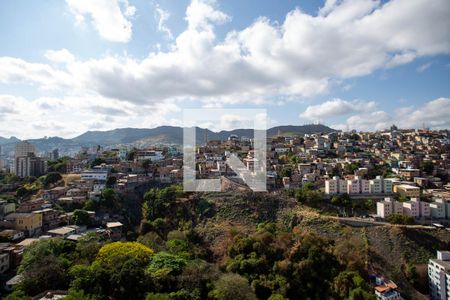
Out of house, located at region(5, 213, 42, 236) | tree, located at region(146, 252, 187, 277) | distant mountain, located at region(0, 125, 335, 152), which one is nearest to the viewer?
tree, located at region(146, 252, 187, 277)

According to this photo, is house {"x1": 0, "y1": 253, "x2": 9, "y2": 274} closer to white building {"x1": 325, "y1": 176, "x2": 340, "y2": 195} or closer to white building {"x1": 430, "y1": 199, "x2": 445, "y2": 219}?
white building {"x1": 325, "y1": 176, "x2": 340, "y2": 195}

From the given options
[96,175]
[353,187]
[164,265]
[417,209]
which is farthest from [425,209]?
[96,175]

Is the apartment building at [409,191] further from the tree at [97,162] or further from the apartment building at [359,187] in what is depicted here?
the tree at [97,162]

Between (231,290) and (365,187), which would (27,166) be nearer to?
(231,290)

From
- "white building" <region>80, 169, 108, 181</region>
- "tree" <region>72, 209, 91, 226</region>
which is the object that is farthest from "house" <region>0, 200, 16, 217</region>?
"white building" <region>80, 169, 108, 181</region>

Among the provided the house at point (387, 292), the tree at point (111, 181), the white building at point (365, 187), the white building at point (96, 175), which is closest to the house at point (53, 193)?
the white building at point (96, 175)
